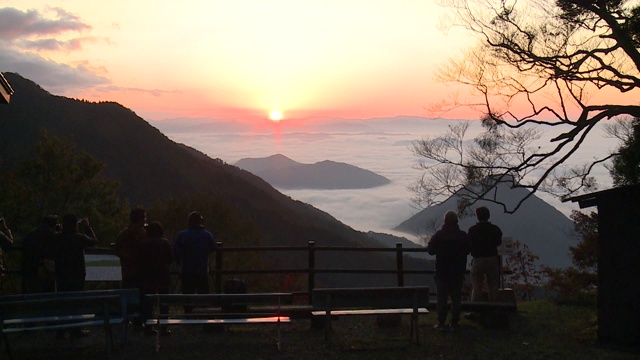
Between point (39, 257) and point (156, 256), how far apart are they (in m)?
1.63

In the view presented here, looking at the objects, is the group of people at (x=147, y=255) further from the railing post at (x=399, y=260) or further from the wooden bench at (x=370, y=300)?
the railing post at (x=399, y=260)

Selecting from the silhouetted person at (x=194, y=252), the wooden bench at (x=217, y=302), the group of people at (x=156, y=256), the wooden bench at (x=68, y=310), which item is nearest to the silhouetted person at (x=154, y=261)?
the group of people at (x=156, y=256)

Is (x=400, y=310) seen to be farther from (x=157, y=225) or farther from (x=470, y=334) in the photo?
(x=157, y=225)

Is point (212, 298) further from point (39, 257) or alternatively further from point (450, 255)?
point (450, 255)

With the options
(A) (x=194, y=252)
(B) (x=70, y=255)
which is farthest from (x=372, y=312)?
(B) (x=70, y=255)

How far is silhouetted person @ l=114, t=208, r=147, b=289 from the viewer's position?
10.1 meters

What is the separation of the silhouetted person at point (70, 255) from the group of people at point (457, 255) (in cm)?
487

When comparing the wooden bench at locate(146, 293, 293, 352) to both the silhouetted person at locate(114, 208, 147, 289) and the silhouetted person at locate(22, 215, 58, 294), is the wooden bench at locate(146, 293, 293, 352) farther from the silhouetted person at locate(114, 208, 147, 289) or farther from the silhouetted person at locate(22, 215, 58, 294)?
the silhouetted person at locate(22, 215, 58, 294)

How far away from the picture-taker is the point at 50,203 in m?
45.5

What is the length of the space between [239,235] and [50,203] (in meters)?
14.8

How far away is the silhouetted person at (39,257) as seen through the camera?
9977mm

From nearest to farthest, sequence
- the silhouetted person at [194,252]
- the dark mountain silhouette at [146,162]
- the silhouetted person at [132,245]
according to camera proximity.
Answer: the silhouetted person at [132,245]
the silhouetted person at [194,252]
the dark mountain silhouette at [146,162]

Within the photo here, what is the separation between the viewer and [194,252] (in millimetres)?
10406

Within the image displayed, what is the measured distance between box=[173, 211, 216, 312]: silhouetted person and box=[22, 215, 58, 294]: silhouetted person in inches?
66.9
